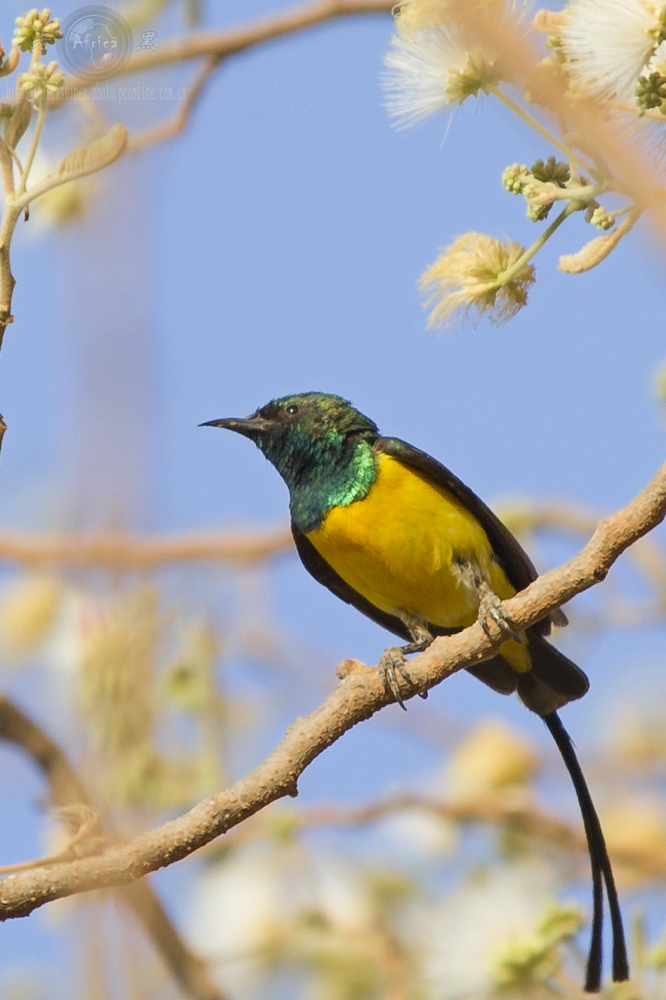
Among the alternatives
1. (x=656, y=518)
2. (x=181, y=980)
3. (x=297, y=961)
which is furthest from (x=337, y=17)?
(x=297, y=961)

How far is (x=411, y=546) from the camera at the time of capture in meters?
3.99

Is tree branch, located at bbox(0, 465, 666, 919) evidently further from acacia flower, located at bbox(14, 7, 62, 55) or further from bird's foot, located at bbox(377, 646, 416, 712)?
acacia flower, located at bbox(14, 7, 62, 55)

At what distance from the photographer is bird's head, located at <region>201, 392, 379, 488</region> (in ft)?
14.3

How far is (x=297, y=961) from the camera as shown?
4.41 metres

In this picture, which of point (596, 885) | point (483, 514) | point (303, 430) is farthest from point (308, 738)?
point (303, 430)

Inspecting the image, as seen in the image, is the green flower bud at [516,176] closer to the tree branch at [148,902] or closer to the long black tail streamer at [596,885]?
the tree branch at [148,902]

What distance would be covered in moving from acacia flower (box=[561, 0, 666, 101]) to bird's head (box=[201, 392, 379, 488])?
7.63 ft

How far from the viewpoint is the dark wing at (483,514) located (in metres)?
4.05

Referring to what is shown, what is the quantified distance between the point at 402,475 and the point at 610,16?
87.2 inches

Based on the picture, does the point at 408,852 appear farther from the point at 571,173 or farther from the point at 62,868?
the point at 571,173

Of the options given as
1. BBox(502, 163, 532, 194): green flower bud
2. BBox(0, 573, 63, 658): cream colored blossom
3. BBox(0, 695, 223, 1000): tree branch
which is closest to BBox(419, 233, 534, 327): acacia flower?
BBox(502, 163, 532, 194): green flower bud

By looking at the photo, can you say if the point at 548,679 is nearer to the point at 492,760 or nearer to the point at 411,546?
the point at 411,546

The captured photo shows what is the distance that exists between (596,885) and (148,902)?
135 cm

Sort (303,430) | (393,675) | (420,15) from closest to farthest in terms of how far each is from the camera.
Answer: (420,15) → (393,675) → (303,430)
